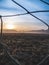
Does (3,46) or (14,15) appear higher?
(14,15)

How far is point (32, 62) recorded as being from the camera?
11570 millimetres

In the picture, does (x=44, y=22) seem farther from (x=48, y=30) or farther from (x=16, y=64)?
(x=16, y=64)

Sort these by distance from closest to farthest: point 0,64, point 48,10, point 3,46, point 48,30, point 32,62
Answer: point 48,10 < point 48,30 < point 3,46 < point 0,64 < point 32,62

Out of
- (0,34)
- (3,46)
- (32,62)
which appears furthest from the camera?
(32,62)

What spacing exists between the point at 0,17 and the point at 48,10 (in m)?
2.19

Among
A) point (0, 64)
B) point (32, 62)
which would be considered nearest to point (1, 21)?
point (0, 64)

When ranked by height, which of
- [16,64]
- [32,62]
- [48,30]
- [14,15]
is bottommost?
[32,62]

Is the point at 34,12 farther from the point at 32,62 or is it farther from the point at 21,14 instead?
the point at 32,62

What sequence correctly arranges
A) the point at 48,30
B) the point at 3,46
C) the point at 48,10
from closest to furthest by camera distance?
the point at 48,10
the point at 48,30
the point at 3,46

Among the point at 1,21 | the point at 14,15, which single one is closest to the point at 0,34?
the point at 1,21

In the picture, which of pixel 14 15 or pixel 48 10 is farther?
pixel 14 15

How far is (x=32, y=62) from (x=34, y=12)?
597 cm

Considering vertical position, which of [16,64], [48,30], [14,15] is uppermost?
[14,15]

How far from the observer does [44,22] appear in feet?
18.9
